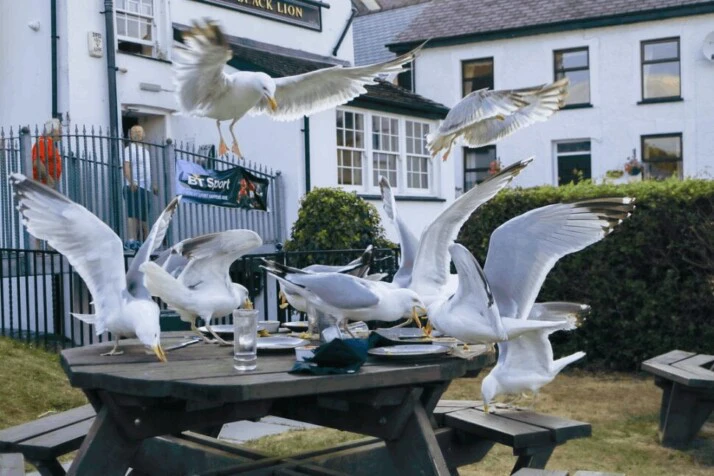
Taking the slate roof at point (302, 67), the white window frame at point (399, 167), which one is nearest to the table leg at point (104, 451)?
the slate roof at point (302, 67)

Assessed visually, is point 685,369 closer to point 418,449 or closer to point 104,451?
point 418,449

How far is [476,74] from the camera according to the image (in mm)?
23828

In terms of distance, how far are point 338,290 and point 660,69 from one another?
19594 mm

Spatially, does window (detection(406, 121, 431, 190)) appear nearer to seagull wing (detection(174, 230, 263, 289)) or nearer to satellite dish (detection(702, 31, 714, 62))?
satellite dish (detection(702, 31, 714, 62))

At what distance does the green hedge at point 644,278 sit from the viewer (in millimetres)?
9070

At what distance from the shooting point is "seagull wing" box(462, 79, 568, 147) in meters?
7.18

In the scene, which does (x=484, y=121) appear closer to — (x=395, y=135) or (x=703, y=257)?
(x=703, y=257)

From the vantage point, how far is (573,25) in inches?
884

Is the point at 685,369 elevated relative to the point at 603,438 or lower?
elevated

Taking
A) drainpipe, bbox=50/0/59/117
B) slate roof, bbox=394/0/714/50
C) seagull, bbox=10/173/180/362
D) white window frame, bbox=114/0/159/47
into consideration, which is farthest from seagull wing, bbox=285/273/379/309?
slate roof, bbox=394/0/714/50

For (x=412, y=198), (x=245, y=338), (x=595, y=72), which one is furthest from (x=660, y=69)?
(x=245, y=338)

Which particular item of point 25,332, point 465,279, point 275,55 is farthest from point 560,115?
point 465,279

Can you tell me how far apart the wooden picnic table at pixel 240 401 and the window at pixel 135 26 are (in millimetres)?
10094

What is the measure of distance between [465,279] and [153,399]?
1.48 meters
